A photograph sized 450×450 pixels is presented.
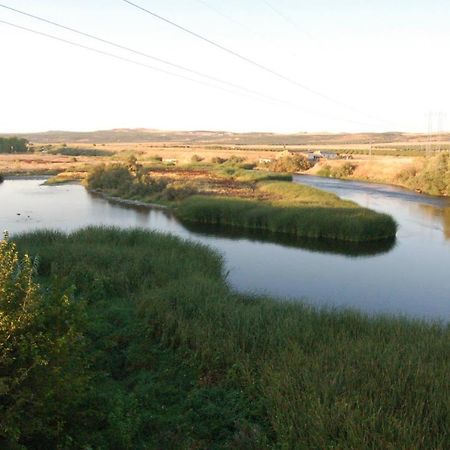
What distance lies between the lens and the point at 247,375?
7.75 m

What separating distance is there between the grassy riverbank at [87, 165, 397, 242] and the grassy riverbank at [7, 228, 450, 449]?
1475cm

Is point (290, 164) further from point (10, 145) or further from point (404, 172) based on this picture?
point (10, 145)

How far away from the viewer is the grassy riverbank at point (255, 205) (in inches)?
1044

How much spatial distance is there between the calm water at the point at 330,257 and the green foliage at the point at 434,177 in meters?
6.34

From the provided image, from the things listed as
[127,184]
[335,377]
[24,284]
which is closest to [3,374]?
[24,284]

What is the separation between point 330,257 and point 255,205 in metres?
9.73

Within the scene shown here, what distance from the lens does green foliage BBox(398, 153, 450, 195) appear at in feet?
151

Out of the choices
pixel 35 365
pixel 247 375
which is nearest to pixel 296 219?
pixel 247 375

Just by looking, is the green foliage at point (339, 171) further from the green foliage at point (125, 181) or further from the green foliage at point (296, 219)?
the green foliage at point (296, 219)

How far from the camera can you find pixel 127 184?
43594 mm

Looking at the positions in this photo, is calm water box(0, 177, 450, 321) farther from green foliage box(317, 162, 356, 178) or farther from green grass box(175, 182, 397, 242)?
green foliage box(317, 162, 356, 178)

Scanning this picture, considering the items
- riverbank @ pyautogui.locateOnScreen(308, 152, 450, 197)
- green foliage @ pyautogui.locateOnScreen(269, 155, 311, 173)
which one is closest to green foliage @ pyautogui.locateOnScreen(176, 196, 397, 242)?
riverbank @ pyautogui.locateOnScreen(308, 152, 450, 197)

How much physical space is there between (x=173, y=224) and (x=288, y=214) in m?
7.37

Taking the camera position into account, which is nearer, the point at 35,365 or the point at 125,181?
the point at 35,365
